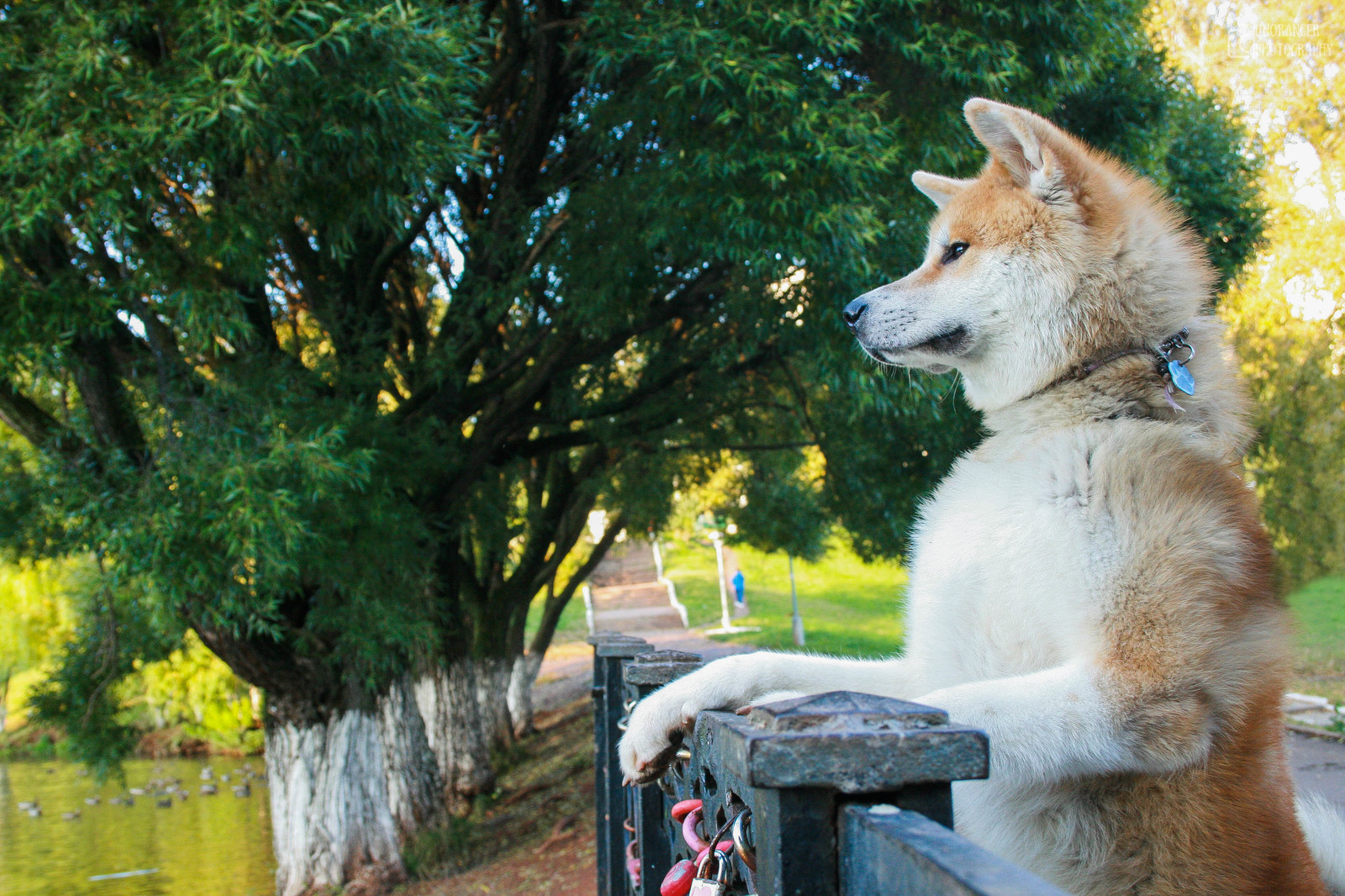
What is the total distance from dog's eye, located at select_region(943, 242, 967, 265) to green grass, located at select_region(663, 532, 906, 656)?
15778 millimetres

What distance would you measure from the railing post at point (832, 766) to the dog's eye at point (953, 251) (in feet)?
4.92

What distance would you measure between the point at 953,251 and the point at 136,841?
15255 mm

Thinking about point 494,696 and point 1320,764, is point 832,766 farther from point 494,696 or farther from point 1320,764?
point 494,696

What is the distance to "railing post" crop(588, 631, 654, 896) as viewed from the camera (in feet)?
12.4

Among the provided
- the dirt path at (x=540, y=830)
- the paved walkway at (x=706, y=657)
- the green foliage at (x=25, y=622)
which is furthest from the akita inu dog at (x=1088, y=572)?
the green foliage at (x=25, y=622)

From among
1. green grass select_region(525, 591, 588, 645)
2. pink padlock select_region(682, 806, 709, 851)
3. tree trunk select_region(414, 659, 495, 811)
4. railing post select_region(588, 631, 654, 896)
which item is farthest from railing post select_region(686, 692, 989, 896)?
green grass select_region(525, 591, 588, 645)

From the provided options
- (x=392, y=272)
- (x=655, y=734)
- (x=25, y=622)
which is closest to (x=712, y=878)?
(x=655, y=734)

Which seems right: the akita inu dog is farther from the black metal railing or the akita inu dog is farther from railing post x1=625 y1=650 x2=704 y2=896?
railing post x1=625 y1=650 x2=704 y2=896

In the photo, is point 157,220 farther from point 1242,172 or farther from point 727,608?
point 727,608

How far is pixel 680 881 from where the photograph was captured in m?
1.69

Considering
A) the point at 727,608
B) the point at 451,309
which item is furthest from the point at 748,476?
the point at 727,608

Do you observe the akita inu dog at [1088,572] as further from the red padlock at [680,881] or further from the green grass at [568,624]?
the green grass at [568,624]

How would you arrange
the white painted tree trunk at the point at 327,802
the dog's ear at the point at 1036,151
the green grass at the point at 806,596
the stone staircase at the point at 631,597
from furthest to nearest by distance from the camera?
1. the stone staircase at the point at 631,597
2. the green grass at the point at 806,596
3. the white painted tree trunk at the point at 327,802
4. the dog's ear at the point at 1036,151

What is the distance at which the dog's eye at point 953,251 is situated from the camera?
7.93 ft
